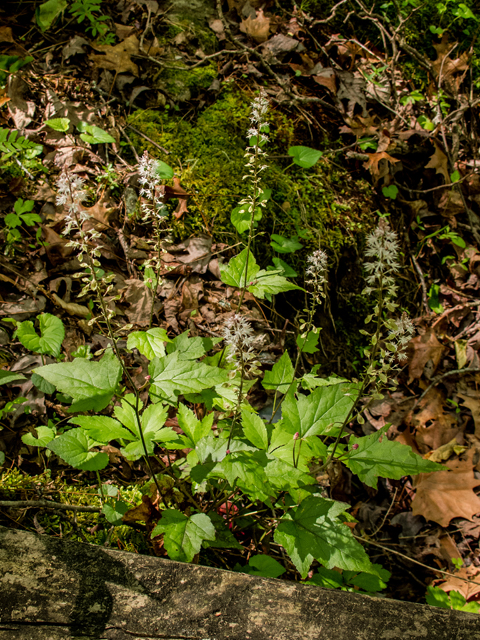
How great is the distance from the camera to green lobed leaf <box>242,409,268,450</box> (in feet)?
5.67

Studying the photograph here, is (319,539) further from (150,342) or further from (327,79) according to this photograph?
Answer: (327,79)

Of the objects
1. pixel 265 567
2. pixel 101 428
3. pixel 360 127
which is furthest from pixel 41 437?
pixel 360 127

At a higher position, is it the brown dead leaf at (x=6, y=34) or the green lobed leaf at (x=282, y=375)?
the brown dead leaf at (x=6, y=34)

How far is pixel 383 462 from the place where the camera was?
1.75 meters

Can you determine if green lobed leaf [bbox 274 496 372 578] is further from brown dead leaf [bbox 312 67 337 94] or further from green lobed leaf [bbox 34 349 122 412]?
brown dead leaf [bbox 312 67 337 94]

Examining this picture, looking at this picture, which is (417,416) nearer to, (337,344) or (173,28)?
(337,344)

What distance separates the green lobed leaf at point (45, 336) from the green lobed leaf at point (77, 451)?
0.48m

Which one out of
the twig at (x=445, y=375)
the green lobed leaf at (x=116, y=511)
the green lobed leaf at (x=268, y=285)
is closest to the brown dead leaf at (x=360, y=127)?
the green lobed leaf at (x=268, y=285)

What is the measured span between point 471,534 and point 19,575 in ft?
10.7

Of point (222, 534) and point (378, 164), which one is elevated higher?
point (378, 164)

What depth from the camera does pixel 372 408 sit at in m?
3.40

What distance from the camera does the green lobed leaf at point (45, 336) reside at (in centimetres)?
206

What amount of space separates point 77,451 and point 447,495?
9.51 ft

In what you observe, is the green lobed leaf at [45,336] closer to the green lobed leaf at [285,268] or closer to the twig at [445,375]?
the green lobed leaf at [285,268]
